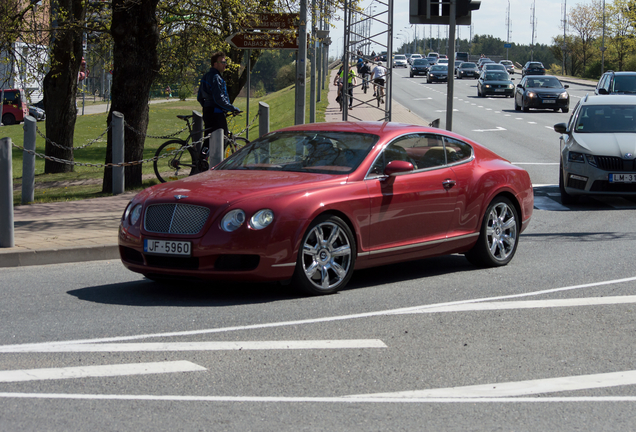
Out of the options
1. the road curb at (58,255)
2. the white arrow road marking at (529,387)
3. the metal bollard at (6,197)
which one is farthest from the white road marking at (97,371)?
the metal bollard at (6,197)

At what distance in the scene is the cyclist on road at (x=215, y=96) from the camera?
1370 cm

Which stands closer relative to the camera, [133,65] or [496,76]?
[133,65]

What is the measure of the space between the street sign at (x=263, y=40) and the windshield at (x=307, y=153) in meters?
8.31

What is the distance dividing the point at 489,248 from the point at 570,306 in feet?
5.86

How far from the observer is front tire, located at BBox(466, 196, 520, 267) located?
332 inches

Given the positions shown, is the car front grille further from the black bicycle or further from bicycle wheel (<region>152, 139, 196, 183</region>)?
bicycle wheel (<region>152, 139, 196, 183</region>)

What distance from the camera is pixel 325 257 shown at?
6992mm

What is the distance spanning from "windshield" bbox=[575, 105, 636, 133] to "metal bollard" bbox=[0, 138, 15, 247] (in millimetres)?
9042

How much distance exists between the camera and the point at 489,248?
8.49 m

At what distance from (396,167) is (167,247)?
205 centimetres

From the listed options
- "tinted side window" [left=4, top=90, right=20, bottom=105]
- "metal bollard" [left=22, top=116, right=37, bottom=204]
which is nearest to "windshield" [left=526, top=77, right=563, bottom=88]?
"metal bollard" [left=22, top=116, right=37, bottom=204]

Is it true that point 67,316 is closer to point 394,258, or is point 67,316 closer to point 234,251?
point 234,251

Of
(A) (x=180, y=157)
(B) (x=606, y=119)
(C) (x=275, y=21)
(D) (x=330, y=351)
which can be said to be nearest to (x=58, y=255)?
(D) (x=330, y=351)

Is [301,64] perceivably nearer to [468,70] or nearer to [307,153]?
[307,153]
